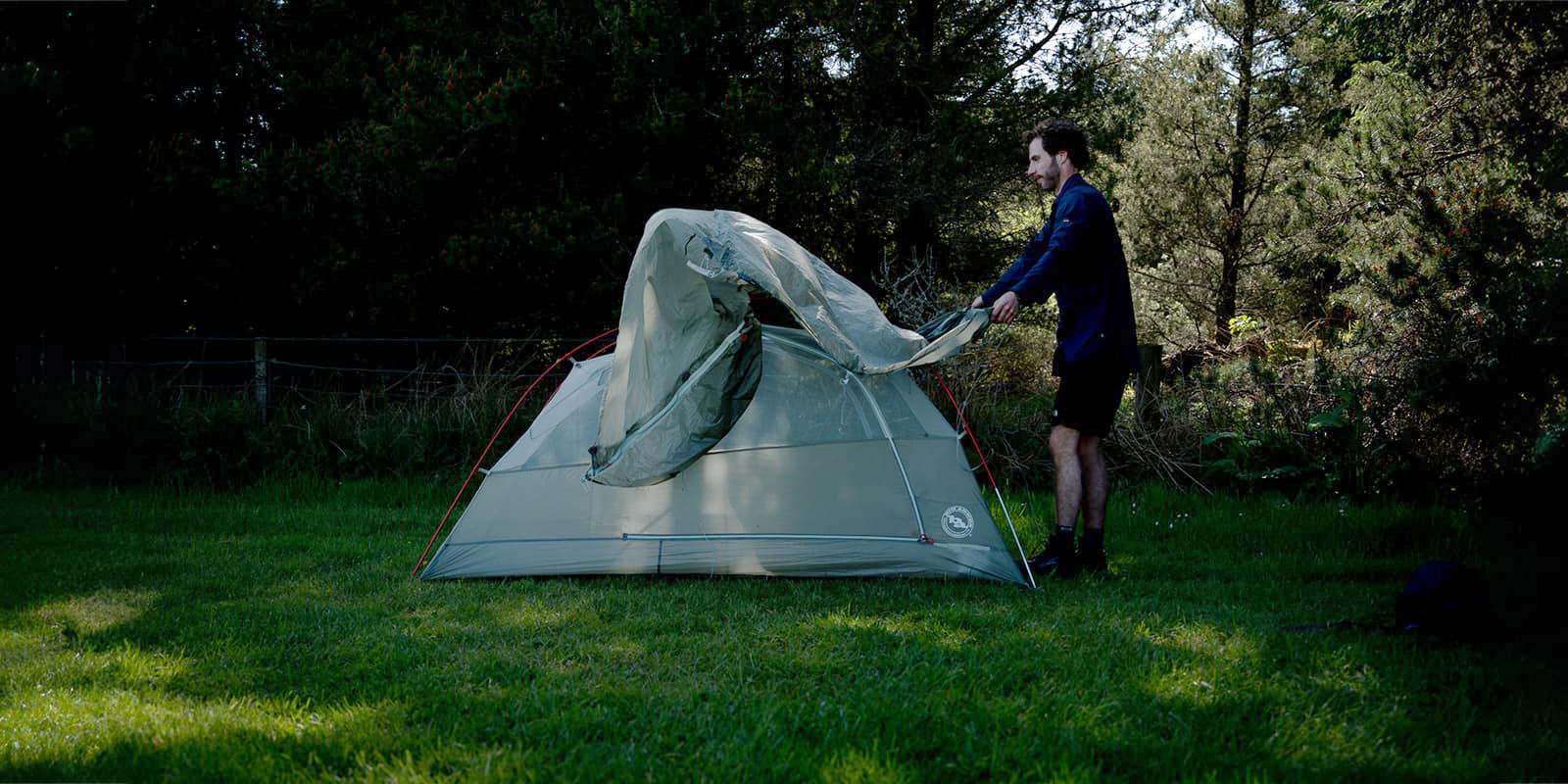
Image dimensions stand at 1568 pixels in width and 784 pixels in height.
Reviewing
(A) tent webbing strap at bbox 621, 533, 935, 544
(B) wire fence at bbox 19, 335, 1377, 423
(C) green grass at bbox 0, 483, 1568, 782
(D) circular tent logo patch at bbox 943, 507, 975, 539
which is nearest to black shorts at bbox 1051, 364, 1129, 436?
(D) circular tent logo patch at bbox 943, 507, 975, 539

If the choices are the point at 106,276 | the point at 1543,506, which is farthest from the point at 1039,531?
the point at 106,276

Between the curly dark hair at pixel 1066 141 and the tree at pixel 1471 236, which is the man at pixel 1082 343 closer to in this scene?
the curly dark hair at pixel 1066 141

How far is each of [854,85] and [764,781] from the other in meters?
9.11

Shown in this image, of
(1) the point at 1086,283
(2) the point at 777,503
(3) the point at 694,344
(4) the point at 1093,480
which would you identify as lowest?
(2) the point at 777,503

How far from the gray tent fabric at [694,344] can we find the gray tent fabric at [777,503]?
19 centimetres

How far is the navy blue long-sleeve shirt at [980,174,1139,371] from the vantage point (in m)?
4.39

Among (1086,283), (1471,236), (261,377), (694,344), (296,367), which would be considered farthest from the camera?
(296,367)

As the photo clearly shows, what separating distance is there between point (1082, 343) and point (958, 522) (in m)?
0.97

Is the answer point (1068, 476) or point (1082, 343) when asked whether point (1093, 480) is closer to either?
point (1068, 476)

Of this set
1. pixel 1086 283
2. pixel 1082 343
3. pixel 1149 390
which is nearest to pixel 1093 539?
pixel 1082 343

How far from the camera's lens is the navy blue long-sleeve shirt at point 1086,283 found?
4.39 m

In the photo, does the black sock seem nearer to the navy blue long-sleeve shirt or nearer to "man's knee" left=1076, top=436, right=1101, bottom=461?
"man's knee" left=1076, top=436, right=1101, bottom=461

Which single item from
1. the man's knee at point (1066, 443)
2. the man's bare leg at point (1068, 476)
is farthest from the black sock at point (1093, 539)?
the man's knee at point (1066, 443)

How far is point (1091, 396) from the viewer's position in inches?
175
